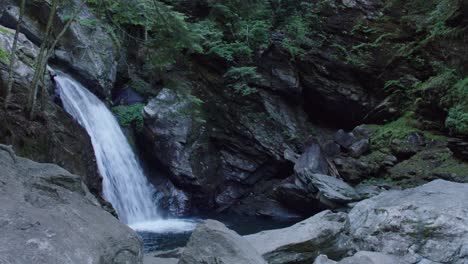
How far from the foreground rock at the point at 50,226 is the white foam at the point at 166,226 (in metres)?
6.97

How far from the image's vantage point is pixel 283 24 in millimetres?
16953

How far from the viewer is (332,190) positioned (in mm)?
11812

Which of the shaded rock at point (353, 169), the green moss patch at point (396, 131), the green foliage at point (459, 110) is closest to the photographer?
the green foliage at point (459, 110)

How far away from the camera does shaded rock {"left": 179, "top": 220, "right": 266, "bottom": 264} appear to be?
3.88 m

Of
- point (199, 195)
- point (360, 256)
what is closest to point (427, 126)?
point (199, 195)

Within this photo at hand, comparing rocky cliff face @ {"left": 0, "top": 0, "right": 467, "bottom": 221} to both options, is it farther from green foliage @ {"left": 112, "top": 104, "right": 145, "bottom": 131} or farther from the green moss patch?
green foliage @ {"left": 112, "top": 104, "right": 145, "bottom": 131}

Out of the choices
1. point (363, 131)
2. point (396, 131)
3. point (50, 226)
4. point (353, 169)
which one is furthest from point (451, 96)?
point (50, 226)

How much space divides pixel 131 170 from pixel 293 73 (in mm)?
7185

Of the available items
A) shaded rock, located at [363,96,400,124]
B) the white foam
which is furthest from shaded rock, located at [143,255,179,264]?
shaded rock, located at [363,96,400,124]

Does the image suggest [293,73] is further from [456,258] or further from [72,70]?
[456,258]

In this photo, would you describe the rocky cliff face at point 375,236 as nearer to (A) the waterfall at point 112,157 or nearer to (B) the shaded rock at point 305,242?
(B) the shaded rock at point 305,242

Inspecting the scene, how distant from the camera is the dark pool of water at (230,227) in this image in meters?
9.11

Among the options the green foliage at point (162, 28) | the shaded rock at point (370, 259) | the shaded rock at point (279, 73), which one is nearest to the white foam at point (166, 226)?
the green foliage at point (162, 28)

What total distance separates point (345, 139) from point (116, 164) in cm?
789
